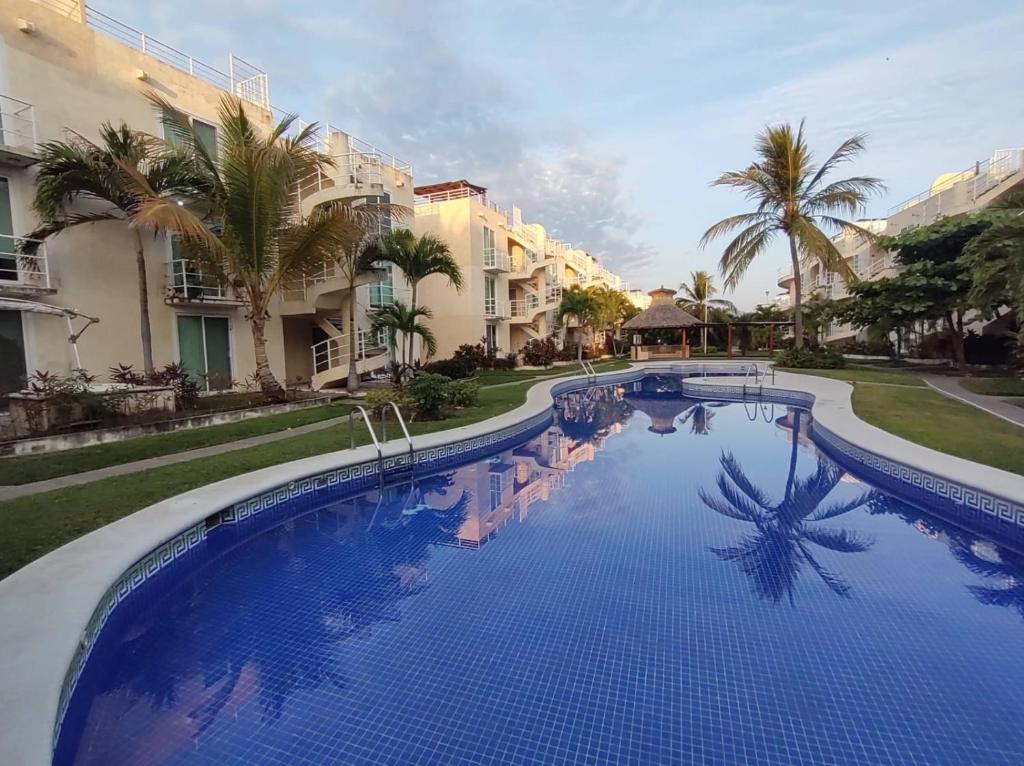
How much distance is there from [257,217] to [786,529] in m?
11.0

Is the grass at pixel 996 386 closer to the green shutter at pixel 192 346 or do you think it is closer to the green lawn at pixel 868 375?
the green lawn at pixel 868 375

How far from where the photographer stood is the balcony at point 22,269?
1002 centimetres

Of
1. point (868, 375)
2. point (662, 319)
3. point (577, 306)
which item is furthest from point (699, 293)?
point (868, 375)

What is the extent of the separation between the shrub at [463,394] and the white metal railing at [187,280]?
6.58m

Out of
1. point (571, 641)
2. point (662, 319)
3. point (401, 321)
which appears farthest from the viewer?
point (662, 319)

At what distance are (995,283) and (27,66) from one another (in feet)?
71.1

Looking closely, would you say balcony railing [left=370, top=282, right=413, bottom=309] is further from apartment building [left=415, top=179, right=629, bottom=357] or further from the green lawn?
the green lawn

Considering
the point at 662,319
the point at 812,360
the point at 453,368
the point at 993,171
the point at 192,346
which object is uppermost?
the point at 993,171

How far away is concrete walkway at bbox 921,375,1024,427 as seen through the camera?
10.2 meters

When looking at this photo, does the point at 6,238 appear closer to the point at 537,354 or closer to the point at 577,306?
the point at 537,354

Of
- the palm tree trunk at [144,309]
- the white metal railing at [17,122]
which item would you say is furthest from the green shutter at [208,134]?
the white metal railing at [17,122]

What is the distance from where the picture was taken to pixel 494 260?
82.4ft

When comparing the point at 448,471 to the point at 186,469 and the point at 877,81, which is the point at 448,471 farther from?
the point at 877,81

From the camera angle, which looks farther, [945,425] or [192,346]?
[192,346]
